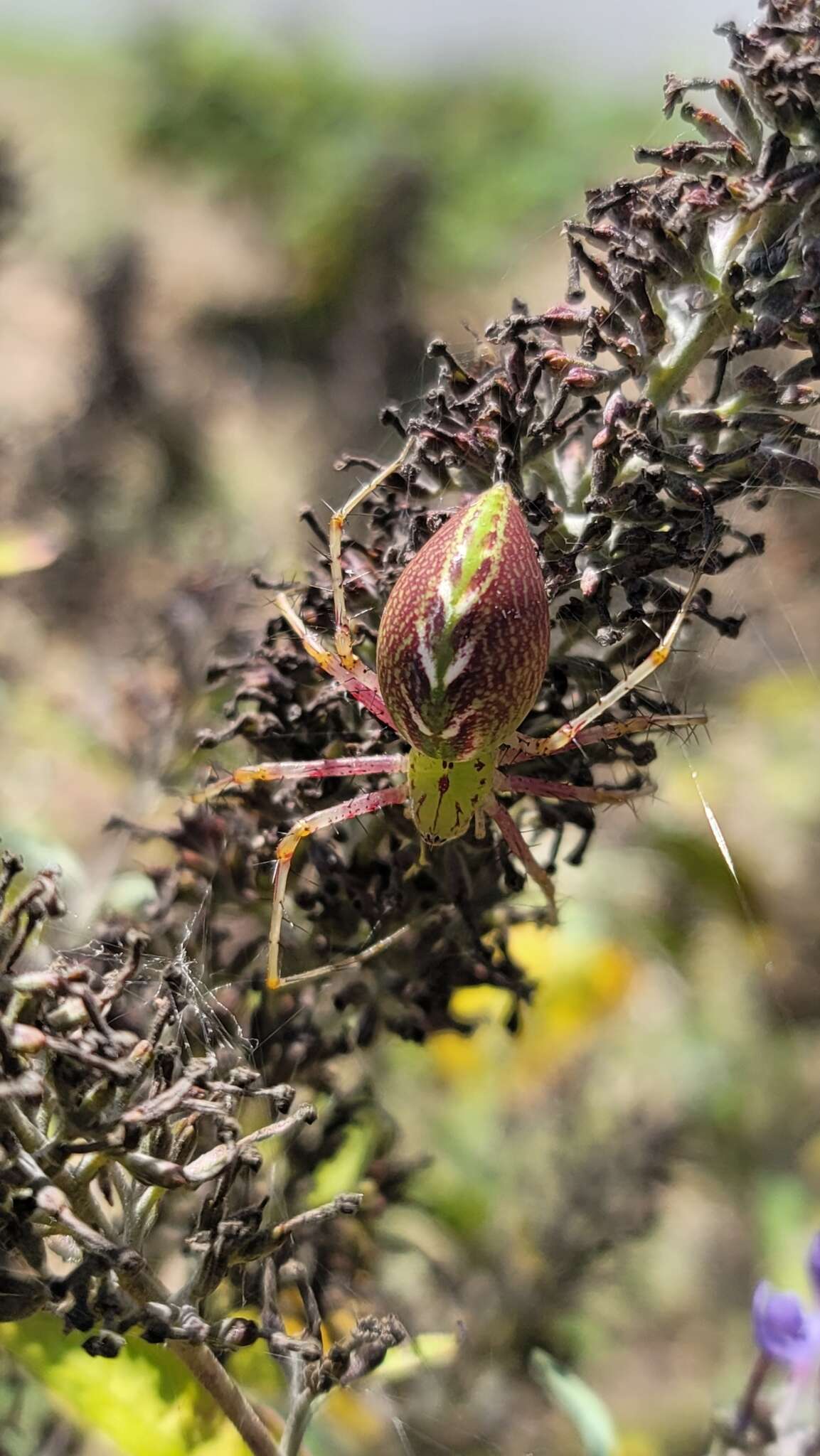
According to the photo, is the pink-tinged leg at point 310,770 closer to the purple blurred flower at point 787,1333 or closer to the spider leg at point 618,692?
the spider leg at point 618,692

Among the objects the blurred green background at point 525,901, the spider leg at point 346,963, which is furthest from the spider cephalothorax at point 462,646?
the blurred green background at point 525,901

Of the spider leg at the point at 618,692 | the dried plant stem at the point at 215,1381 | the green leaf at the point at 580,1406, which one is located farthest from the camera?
the green leaf at the point at 580,1406

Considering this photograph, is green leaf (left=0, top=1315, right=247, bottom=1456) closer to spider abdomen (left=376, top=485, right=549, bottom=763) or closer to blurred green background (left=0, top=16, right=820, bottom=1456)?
blurred green background (left=0, top=16, right=820, bottom=1456)

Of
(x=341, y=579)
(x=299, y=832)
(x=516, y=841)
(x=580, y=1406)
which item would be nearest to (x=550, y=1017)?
(x=580, y=1406)

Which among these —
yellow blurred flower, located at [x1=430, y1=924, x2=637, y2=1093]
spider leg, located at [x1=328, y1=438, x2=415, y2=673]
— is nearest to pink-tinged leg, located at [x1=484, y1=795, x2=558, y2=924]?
spider leg, located at [x1=328, y1=438, x2=415, y2=673]

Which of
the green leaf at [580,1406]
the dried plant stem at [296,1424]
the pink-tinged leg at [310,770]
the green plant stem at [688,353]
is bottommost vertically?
the green leaf at [580,1406]

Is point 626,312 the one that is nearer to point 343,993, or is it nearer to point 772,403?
point 772,403

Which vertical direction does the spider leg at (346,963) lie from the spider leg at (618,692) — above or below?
below

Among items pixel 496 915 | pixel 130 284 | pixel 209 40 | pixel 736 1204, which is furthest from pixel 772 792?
pixel 209 40
